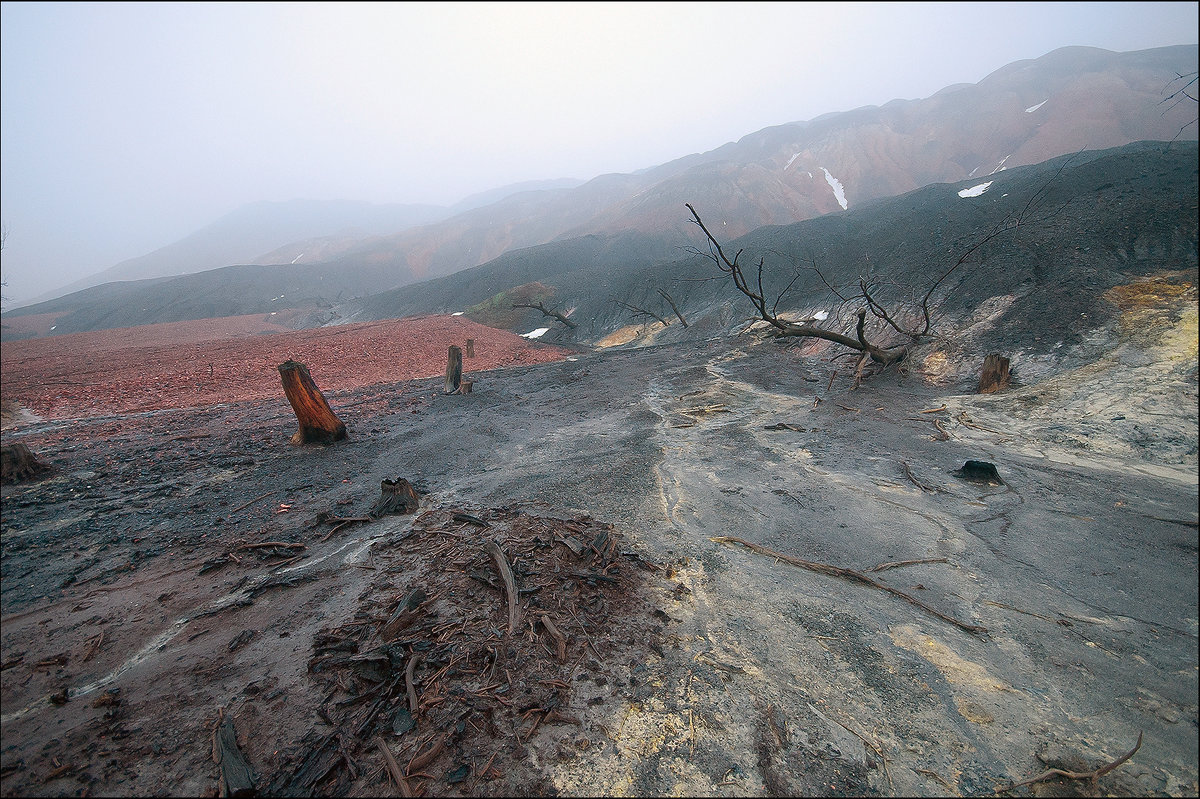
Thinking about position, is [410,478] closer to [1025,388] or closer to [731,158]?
[1025,388]

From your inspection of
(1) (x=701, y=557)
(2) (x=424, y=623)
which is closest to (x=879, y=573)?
(1) (x=701, y=557)

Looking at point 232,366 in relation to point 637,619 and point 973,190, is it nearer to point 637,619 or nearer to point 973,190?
point 637,619

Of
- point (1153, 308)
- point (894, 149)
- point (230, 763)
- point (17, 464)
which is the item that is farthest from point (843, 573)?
point (894, 149)

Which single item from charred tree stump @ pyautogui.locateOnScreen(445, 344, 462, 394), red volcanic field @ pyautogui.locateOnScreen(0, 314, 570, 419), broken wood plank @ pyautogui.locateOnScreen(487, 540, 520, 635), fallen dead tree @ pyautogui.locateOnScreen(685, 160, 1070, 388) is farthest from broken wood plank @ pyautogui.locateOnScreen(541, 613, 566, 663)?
red volcanic field @ pyautogui.locateOnScreen(0, 314, 570, 419)

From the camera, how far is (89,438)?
7977mm

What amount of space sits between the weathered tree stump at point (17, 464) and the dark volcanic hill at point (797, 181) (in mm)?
29117

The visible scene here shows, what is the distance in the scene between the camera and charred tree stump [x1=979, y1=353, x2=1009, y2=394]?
7.89 m

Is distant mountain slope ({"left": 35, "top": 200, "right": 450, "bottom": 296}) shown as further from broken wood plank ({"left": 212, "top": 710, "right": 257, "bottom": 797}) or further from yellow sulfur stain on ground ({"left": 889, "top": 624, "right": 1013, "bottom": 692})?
yellow sulfur stain on ground ({"left": 889, "top": 624, "right": 1013, "bottom": 692})

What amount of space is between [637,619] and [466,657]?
130cm

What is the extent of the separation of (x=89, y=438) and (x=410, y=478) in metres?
6.77

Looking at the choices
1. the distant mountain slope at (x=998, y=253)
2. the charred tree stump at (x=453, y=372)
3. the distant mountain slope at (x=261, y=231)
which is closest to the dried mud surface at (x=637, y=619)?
the distant mountain slope at (x=998, y=253)

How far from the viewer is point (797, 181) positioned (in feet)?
195

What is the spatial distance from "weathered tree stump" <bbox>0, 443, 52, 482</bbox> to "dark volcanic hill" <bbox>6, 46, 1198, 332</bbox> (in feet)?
95.5

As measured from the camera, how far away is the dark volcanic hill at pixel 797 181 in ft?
132
